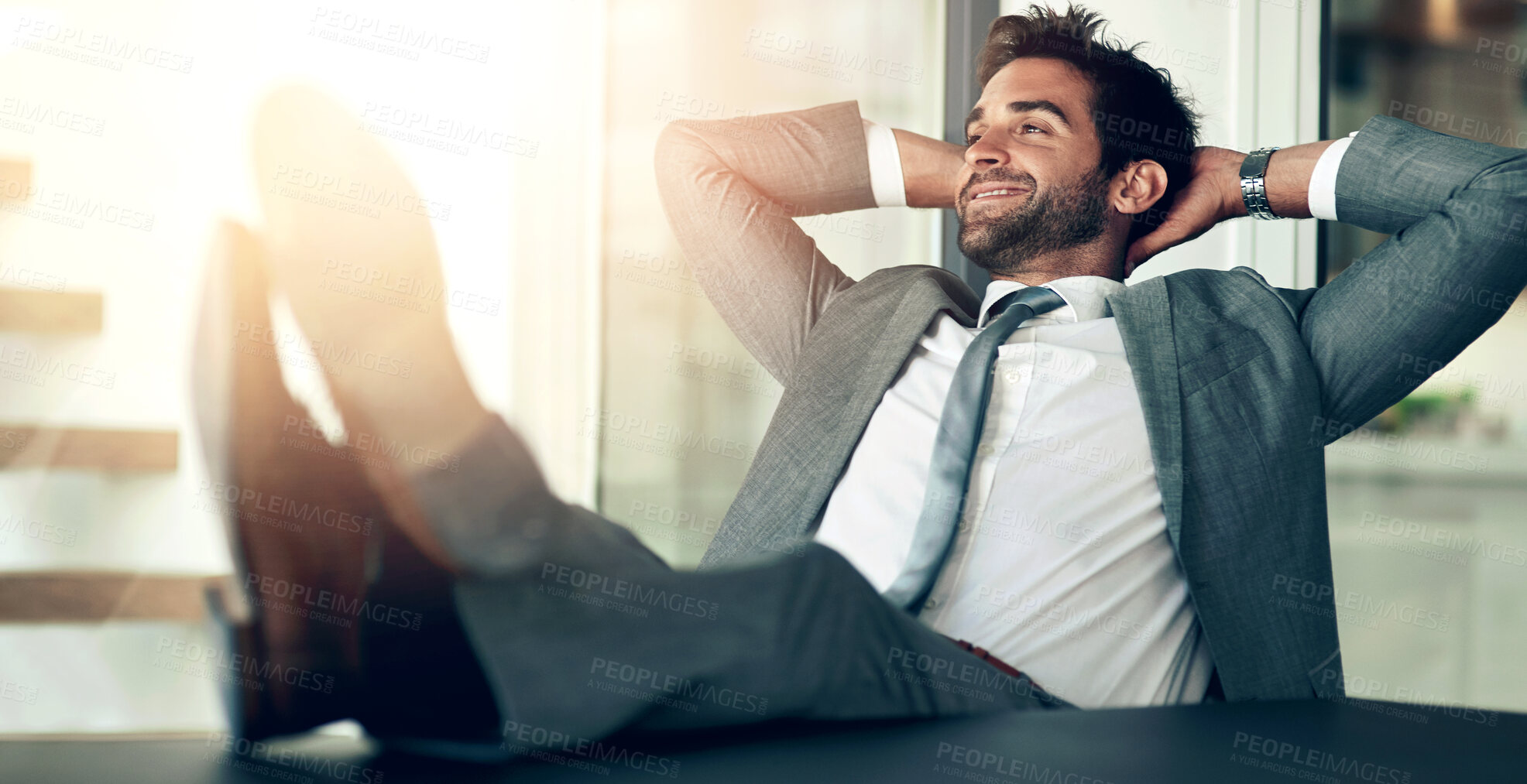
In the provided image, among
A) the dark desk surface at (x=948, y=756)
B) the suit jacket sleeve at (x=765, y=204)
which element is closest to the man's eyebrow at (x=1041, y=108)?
the suit jacket sleeve at (x=765, y=204)

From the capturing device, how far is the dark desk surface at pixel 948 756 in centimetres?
50

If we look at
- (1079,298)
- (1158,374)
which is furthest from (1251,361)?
(1079,298)

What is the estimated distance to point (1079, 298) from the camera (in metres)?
1.27

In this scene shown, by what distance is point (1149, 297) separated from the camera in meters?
1.18

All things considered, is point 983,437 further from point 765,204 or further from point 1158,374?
point 765,204

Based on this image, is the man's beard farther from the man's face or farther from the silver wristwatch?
the silver wristwatch

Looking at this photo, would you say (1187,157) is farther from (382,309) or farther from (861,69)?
(382,309)

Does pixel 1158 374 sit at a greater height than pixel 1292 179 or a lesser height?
lesser

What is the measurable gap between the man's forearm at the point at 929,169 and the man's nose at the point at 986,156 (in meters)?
0.03

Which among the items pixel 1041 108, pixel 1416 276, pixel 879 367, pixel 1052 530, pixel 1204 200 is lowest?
pixel 1052 530

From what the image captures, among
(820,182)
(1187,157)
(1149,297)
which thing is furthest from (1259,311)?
(820,182)

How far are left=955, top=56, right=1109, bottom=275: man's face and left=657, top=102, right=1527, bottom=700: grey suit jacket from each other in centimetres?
10

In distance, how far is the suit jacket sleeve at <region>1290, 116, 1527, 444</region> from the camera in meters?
1.06

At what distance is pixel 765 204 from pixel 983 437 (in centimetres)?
52
